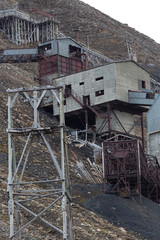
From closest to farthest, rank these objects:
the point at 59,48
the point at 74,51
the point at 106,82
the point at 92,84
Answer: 1. the point at 106,82
2. the point at 92,84
3. the point at 59,48
4. the point at 74,51

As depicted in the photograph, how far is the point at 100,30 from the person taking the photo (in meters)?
123

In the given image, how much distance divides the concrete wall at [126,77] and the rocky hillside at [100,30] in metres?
Answer: 46.5

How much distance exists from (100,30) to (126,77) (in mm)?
66577

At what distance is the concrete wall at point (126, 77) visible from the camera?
56344 mm

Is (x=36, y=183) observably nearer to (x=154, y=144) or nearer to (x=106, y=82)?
(x=154, y=144)

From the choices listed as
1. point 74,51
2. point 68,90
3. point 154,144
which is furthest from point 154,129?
point 74,51

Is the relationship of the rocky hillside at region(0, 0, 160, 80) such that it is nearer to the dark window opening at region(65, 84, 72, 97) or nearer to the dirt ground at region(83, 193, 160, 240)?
the dark window opening at region(65, 84, 72, 97)

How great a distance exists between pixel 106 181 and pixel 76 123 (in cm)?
1857

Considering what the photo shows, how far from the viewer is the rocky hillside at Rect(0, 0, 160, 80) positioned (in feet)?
379

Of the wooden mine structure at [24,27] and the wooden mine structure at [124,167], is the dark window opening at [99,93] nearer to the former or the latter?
the wooden mine structure at [124,167]

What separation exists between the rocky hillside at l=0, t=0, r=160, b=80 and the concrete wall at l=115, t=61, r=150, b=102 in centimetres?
4646

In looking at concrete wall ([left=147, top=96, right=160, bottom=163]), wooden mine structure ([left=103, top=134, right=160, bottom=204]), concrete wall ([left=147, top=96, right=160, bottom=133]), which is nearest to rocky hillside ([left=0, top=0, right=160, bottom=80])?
concrete wall ([left=147, top=96, right=160, bottom=133])

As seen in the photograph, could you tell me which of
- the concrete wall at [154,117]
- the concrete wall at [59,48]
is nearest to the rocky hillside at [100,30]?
the concrete wall at [59,48]

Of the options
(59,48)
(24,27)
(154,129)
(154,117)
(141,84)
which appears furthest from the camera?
(24,27)
